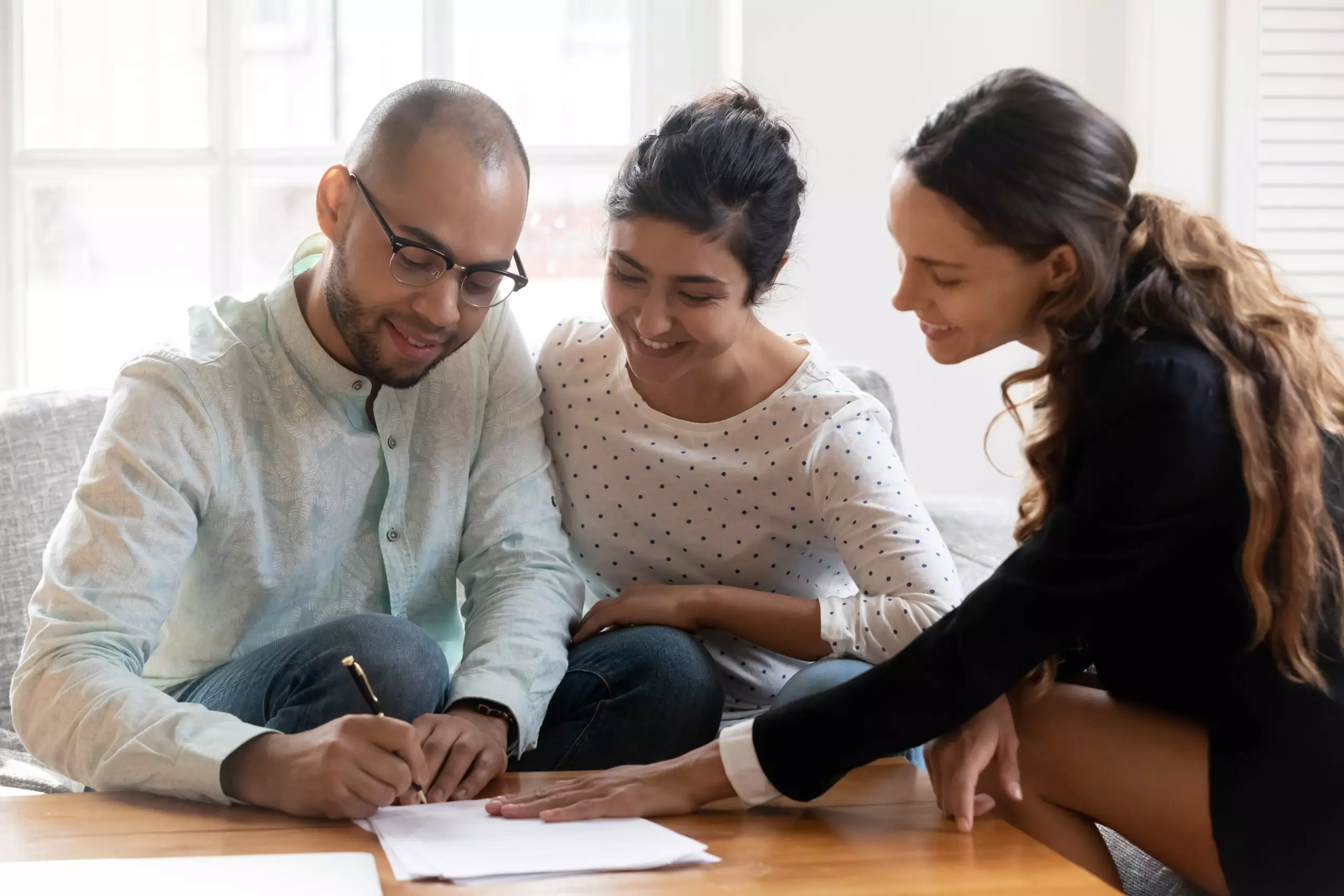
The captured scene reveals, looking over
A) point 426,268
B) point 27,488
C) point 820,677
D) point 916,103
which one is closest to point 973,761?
point 820,677

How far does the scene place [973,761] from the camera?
3.89 ft

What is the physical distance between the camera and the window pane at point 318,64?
9.53ft

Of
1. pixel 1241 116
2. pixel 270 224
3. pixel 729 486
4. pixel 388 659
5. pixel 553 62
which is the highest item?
pixel 553 62

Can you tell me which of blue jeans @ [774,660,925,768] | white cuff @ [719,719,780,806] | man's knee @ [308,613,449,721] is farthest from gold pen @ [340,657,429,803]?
blue jeans @ [774,660,925,768]

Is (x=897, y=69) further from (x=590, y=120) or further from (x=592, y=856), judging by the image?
(x=592, y=856)

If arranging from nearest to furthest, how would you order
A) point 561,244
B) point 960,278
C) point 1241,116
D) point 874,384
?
point 960,278 < point 874,384 < point 1241,116 < point 561,244

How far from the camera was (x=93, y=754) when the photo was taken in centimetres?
120

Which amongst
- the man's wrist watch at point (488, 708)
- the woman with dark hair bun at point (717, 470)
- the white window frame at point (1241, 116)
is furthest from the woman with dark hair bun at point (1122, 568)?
the white window frame at point (1241, 116)

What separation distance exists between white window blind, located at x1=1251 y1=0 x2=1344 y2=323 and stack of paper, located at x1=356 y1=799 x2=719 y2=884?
2.24 m

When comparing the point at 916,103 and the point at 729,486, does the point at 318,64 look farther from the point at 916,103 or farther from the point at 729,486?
the point at 729,486

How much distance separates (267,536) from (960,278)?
0.83 meters

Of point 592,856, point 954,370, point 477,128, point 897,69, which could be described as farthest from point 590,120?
point 592,856

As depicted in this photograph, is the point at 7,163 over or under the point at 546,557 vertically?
over

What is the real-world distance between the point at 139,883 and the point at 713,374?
996mm
